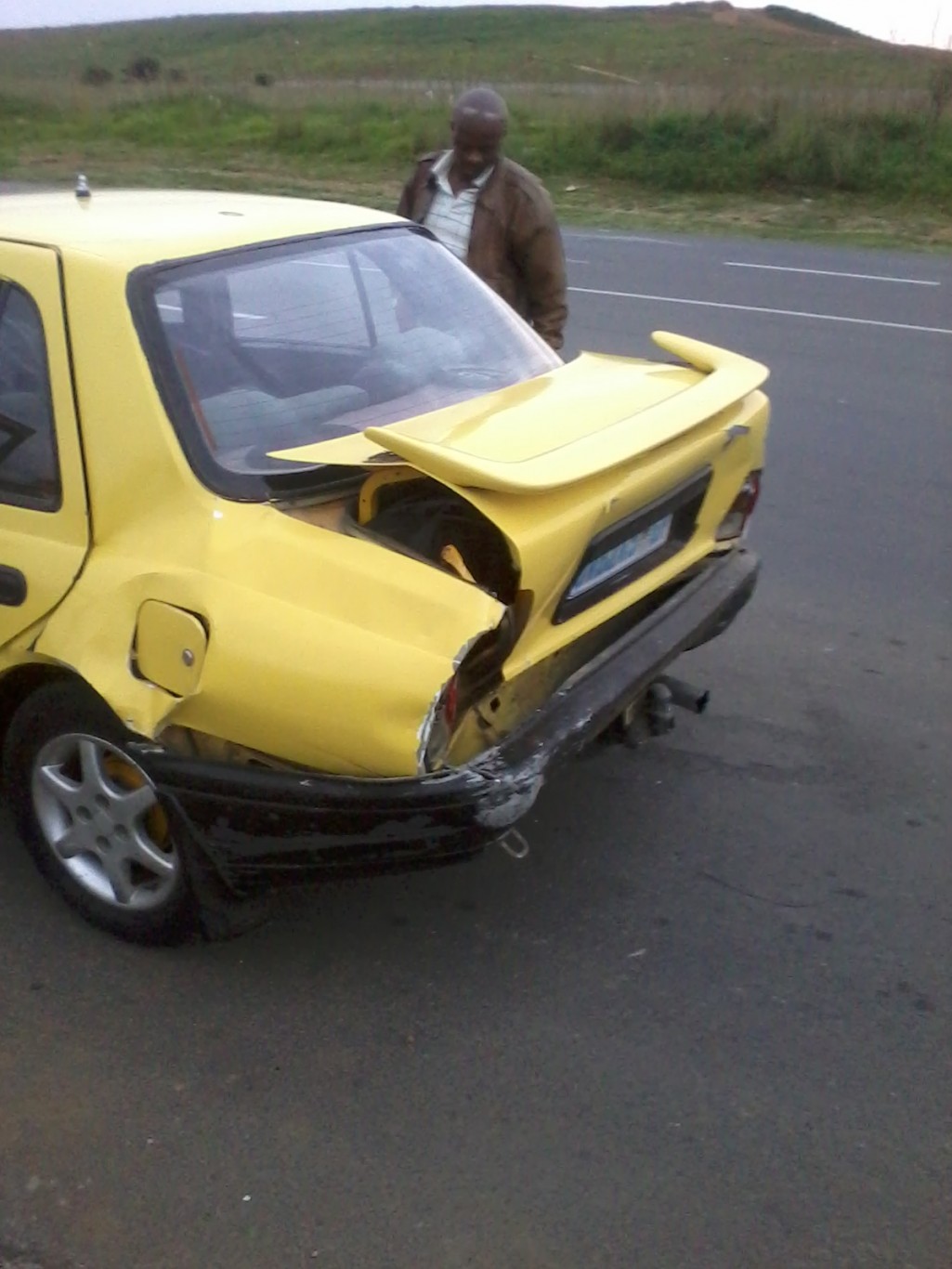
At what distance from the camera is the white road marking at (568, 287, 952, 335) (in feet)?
36.9

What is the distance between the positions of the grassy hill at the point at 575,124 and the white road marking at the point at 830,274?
18.5 feet

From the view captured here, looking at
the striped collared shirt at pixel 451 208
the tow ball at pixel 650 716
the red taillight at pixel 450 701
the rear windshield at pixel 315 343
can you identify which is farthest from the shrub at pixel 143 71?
the red taillight at pixel 450 701

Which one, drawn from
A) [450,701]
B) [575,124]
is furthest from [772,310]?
[575,124]

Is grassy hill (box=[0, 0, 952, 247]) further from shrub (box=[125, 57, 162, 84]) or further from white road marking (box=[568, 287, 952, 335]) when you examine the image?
white road marking (box=[568, 287, 952, 335])

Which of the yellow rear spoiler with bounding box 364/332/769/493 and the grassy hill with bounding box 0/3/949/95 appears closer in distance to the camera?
the yellow rear spoiler with bounding box 364/332/769/493

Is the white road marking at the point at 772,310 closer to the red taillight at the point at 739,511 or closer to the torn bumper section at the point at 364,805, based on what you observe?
the red taillight at the point at 739,511

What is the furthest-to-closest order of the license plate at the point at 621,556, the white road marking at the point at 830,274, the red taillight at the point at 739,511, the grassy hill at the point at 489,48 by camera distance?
the grassy hill at the point at 489,48 < the white road marking at the point at 830,274 < the red taillight at the point at 739,511 < the license plate at the point at 621,556

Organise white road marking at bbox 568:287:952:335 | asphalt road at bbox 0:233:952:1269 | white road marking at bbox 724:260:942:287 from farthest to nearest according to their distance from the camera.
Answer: white road marking at bbox 724:260:942:287, white road marking at bbox 568:287:952:335, asphalt road at bbox 0:233:952:1269

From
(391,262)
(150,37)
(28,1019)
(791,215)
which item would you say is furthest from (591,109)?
(150,37)

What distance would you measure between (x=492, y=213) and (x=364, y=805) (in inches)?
122

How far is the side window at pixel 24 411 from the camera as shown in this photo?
3189 mm

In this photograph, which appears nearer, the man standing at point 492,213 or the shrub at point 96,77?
the man standing at point 492,213

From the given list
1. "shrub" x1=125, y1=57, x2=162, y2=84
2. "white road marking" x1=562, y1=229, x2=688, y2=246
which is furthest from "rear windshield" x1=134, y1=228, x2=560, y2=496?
"shrub" x1=125, y1=57, x2=162, y2=84

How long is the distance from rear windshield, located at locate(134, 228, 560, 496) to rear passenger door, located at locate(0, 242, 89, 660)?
0.81 ft
